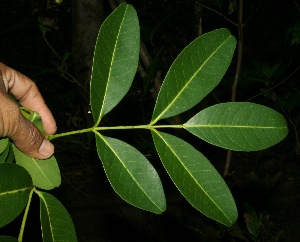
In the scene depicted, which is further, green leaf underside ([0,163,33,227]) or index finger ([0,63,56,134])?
index finger ([0,63,56,134])

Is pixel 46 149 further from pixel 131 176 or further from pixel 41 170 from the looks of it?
pixel 131 176

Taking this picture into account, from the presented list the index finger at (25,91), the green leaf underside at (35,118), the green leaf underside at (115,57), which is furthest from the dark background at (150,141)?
the green leaf underside at (115,57)

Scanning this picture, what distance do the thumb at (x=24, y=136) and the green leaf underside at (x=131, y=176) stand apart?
13 cm

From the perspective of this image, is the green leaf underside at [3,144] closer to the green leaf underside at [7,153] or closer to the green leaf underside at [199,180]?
the green leaf underside at [7,153]

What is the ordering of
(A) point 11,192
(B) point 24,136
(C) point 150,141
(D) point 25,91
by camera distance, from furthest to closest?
1. (C) point 150,141
2. (D) point 25,91
3. (B) point 24,136
4. (A) point 11,192

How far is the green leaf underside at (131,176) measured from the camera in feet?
2.03

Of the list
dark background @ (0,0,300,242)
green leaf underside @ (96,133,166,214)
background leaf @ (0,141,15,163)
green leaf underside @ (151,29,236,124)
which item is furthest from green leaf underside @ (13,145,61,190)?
dark background @ (0,0,300,242)

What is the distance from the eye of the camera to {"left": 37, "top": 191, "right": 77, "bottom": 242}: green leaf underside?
0.62m

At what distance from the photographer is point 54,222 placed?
0.64 m

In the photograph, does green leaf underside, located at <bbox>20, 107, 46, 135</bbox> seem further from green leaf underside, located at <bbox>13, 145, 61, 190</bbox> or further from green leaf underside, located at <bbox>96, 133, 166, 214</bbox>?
green leaf underside, located at <bbox>96, 133, 166, 214</bbox>

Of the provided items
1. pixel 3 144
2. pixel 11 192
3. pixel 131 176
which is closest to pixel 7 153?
pixel 3 144

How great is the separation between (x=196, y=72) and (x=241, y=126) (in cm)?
12

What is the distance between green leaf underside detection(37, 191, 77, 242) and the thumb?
0.30 feet

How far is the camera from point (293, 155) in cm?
361
